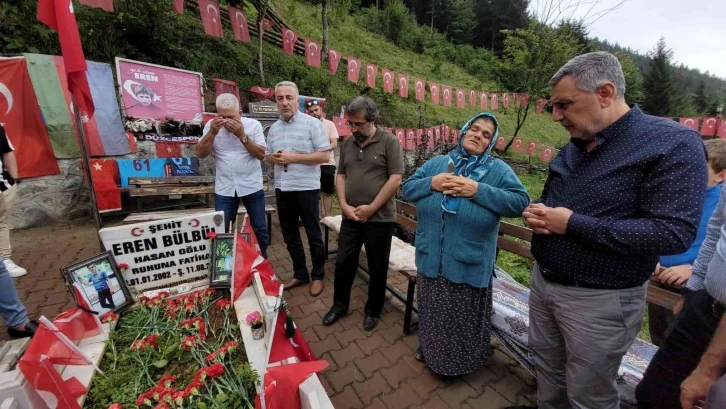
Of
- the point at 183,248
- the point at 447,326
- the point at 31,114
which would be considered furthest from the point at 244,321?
the point at 31,114

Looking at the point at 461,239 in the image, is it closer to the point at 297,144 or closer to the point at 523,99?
the point at 297,144

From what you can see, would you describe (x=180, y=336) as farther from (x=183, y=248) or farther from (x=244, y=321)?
(x=183, y=248)

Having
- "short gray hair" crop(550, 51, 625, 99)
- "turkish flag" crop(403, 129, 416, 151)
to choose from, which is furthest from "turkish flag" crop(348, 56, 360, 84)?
"short gray hair" crop(550, 51, 625, 99)

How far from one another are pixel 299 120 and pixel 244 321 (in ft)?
6.07

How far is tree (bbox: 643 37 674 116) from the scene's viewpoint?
1029 inches

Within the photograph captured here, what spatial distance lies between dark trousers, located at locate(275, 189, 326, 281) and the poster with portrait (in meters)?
→ 3.99

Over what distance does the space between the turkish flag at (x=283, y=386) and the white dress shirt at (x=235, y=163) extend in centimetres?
211

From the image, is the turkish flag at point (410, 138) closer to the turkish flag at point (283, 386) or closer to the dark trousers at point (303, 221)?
the dark trousers at point (303, 221)

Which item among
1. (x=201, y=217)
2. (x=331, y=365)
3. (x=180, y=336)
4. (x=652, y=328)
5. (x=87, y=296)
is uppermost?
(x=201, y=217)

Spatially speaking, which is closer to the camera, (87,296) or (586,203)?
(586,203)

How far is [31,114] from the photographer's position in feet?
14.7

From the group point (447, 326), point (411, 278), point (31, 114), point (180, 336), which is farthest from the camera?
point (31, 114)

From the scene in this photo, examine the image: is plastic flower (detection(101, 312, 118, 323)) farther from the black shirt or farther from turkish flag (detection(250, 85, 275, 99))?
turkish flag (detection(250, 85, 275, 99))

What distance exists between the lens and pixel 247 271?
1.93 meters
